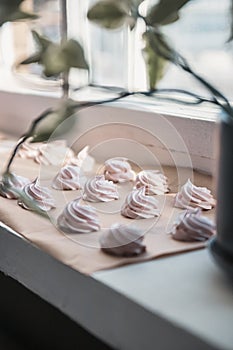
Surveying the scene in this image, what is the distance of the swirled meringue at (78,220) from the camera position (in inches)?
29.9

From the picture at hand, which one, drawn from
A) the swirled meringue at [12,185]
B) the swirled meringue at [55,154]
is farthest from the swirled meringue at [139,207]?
the swirled meringue at [55,154]

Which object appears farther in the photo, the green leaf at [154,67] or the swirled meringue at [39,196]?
the swirled meringue at [39,196]

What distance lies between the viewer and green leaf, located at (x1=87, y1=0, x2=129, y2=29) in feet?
1.99

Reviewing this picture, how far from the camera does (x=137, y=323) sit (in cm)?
59

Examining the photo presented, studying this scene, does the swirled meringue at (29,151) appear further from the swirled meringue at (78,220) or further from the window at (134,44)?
the swirled meringue at (78,220)

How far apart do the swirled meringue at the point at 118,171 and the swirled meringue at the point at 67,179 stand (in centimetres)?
5

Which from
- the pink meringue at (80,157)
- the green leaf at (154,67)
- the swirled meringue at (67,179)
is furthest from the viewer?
the pink meringue at (80,157)

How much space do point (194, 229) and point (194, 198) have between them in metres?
0.12

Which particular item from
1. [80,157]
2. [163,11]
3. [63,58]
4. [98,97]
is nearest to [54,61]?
[63,58]

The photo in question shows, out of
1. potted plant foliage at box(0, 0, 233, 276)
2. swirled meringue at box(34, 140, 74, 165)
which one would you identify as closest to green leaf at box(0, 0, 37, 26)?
potted plant foliage at box(0, 0, 233, 276)

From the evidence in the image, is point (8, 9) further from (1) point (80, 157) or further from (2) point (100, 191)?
(1) point (80, 157)

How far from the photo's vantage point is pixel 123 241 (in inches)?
27.0

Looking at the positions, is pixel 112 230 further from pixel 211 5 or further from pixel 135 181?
pixel 211 5

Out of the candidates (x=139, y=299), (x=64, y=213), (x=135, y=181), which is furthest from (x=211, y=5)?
(x=139, y=299)
